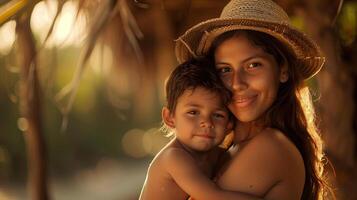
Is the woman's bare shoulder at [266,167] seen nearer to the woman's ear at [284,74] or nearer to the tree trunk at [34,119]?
the woman's ear at [284,74]

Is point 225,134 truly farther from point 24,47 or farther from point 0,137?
point 0,137

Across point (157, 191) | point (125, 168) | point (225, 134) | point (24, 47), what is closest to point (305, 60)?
point (225, 134)

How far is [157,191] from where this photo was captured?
2988mm

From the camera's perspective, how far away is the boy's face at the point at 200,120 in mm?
3010

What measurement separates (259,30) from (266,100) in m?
0.24

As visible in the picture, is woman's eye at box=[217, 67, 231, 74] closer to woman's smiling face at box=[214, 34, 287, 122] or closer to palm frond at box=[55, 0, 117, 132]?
woman's smiling face at box=[214, 34, 287, 122]

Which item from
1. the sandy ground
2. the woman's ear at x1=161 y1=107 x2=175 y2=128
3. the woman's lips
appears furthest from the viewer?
the sandy ground

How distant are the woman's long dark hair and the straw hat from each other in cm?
3

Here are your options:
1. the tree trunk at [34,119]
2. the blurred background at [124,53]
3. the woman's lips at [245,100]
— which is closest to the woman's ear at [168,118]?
the woman's lips at [245,100]

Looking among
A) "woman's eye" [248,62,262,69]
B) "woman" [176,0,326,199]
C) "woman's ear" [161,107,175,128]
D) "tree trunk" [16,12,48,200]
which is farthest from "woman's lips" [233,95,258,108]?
"tree trunk" [16,12,48,200]

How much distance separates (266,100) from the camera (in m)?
2.88

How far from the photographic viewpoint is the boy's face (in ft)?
9.87

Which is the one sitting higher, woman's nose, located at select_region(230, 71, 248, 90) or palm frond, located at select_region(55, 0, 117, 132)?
woman's nose, located at select_region(230, 71, 248, 90)

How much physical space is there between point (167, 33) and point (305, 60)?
285cm
